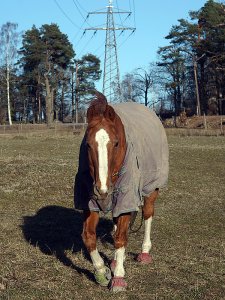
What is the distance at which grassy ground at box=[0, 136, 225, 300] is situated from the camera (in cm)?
495

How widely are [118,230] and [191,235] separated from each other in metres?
2.84

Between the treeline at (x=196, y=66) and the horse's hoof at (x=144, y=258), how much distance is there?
5467 centimetres

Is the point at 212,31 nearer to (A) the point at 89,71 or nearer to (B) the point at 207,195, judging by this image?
(A) the point at 89,71

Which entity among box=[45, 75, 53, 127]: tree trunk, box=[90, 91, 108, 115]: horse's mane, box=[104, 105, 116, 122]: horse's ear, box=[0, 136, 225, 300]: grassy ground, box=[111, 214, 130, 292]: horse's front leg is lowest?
box=[0, 136, 225, 300]: grassy ground

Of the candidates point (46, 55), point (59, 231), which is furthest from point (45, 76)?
point (59, 231)

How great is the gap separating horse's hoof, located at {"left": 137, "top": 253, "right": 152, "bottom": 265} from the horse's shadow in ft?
1.43

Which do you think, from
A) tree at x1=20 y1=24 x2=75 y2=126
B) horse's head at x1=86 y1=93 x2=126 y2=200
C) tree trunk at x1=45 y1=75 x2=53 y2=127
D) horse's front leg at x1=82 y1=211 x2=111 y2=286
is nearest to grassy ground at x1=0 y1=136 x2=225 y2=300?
horse's front leg at x1=82 y1=211 x2=111 y2=286

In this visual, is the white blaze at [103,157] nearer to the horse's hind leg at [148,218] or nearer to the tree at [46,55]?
the horse's hind leg at [148,218]

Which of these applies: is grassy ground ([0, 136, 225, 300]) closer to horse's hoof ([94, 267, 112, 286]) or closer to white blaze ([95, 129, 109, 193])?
horse's hoof ([94, 267, 112, 286])

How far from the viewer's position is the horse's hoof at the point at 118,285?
482 cm

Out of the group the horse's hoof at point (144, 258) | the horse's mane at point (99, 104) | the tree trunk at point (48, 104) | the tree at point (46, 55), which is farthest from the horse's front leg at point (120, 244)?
the tree at point (46, 55)

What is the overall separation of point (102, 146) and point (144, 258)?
2.14m

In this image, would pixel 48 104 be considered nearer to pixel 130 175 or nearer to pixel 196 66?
pixel 196 66

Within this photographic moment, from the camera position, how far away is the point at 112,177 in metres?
4.59
